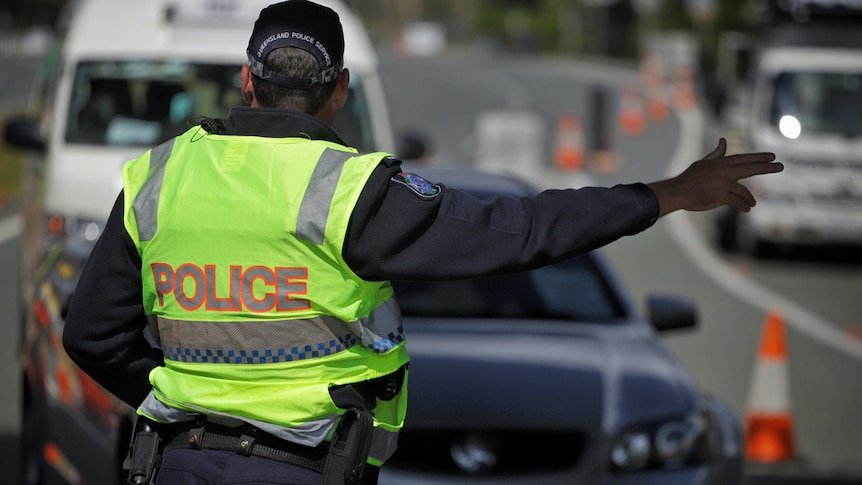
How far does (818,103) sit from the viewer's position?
17.1 metres

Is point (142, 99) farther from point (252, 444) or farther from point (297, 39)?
point (252, 444)

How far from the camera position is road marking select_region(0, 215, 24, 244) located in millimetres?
16078

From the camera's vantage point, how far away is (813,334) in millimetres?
11789

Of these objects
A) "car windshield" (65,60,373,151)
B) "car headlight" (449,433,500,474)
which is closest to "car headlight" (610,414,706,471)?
"car headlight" (449,433,500,474)

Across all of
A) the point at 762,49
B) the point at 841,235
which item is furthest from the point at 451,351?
the point at 762,49

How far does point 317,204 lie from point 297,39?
1.15ft

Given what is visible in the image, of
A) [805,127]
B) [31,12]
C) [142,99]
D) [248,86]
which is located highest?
[248,86]

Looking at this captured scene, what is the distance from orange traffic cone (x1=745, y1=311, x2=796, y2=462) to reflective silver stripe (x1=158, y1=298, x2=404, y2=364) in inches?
186

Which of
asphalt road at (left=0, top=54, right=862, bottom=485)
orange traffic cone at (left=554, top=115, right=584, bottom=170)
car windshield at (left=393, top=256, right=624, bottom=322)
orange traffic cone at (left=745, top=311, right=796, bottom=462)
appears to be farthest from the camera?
orange traffic cone at (left=554, top=115, right=584, bottom=170)

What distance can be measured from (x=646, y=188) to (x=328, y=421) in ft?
2.52

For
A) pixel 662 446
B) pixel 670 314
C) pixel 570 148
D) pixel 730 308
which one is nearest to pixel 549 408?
pixel 662 446

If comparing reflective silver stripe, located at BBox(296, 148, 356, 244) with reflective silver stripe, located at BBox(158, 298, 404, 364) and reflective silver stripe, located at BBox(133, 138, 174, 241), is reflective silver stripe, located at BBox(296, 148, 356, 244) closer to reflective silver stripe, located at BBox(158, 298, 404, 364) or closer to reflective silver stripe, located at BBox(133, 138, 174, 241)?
reflective silver stripe, located at BBox(158, 298, 404, 364)

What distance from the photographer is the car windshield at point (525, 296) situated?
20.3ft

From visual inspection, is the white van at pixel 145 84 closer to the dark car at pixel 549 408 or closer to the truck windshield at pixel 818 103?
the dark car at pixel 549 408
